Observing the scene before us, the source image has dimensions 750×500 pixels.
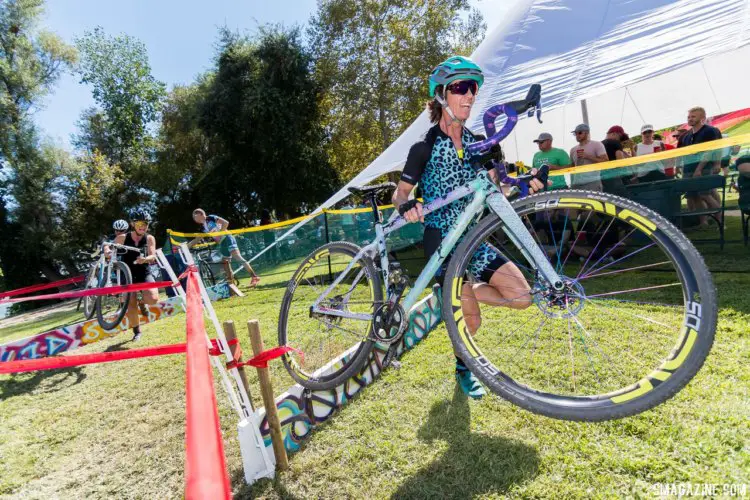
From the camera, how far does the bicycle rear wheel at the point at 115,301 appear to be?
5.98 meters

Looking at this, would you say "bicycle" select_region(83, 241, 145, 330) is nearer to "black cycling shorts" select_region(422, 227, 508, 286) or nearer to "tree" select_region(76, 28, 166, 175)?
"black cycling shorts" select_region(422, 227, 508, 286)

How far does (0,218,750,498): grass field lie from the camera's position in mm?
1985

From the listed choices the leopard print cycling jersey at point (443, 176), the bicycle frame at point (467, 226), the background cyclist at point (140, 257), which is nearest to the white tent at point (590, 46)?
the background cyclist at point (140, 257)

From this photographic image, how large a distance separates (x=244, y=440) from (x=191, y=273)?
122 centimetres

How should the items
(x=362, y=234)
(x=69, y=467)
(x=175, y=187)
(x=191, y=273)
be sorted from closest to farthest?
(x=191, y=273)
(x=69, y=467)
(x=362, y=234)
(x=175, y=187)

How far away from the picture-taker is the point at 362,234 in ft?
33.8

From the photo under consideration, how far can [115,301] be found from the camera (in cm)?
797

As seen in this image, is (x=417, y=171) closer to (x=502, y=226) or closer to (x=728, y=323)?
(x=502, y=226)

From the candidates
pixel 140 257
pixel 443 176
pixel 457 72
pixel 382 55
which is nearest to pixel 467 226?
pixel 443 176

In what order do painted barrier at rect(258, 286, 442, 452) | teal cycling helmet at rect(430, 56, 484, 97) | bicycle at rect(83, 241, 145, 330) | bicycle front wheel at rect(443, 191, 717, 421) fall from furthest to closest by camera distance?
bicycle at rect(83, 241, 145, 330) → painted barrier at rect(258, 286, 442, 452) → teal cycling helmet at rect(430, 56, 484, 97) → bicycle front wheel at rect(443, 191, 717, 421)

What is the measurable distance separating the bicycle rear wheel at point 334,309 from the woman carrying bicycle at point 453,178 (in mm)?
618

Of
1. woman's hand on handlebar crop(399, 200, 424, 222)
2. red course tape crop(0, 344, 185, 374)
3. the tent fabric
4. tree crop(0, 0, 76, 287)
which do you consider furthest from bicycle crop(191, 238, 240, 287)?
tree crop(0, 0, 76, 287)

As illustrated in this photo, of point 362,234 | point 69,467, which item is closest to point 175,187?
point 362,234
